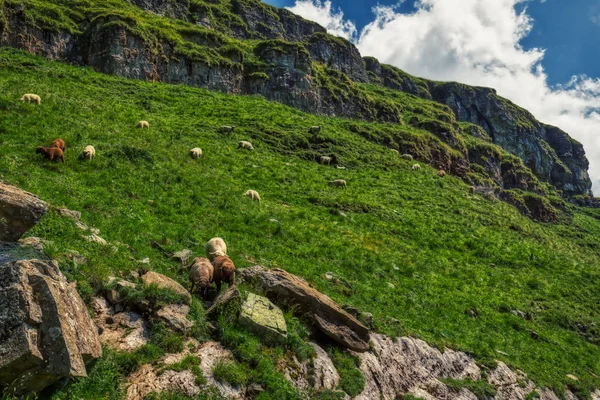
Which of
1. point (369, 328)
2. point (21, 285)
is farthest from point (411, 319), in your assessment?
point (21, 285)

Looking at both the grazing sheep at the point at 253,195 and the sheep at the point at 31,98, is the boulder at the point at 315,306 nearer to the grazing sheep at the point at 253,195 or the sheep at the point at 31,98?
the grazing sheep at the point at 253,195

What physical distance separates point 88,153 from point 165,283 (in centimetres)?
1300

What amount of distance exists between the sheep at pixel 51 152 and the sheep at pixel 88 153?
1.41 meters

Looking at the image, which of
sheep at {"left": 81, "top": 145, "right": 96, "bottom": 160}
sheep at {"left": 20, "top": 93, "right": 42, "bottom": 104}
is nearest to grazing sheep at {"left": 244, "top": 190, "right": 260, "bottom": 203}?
sheep at {"left": 81, "top": 145, "right": 96, "bottom": 160}

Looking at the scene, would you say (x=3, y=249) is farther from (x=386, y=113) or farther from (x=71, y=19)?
(x=386, y=113)

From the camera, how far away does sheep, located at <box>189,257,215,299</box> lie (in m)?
12.7

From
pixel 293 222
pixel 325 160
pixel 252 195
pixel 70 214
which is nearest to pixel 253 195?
pixel 252 195

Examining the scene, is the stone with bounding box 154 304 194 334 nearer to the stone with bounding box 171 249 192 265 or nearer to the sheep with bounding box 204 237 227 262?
the stone with bounding box 171 249 192 265

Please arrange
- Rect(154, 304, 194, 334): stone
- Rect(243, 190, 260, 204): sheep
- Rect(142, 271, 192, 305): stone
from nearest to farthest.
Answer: Rect(154, 304, 194, 334): stone < Rect(142, 271, 192, 305): stone < Rect(243, 190, 260, 204): sheep

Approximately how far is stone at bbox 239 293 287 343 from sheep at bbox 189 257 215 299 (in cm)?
137

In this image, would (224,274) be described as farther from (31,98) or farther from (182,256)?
(31,98)

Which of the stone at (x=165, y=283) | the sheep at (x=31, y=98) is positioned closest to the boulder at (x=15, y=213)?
the stone at (x=165, y=283)

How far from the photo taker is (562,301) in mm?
27656

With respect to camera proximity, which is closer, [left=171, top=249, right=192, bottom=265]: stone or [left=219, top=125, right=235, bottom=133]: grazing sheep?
[left=171, top=249, right=192, bottom=265]: stone
